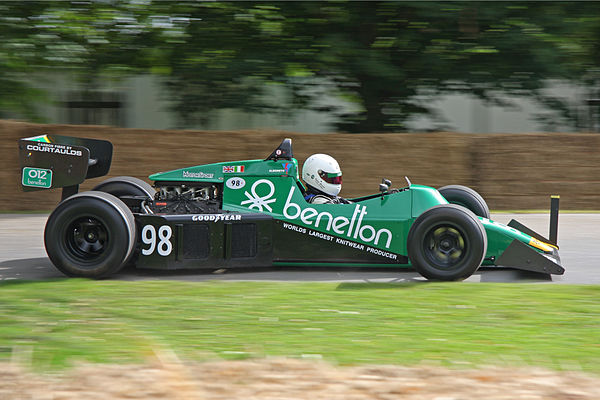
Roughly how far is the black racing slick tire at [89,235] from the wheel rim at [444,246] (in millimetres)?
2748

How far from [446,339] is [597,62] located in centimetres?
1274

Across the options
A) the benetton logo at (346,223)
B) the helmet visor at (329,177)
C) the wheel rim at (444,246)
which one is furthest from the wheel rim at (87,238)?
the wheel rim at (444,246)

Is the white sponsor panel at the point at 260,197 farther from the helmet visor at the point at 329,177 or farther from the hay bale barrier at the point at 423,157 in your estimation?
the hay bale barrier at the point at 423,157

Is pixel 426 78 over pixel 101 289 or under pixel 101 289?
over

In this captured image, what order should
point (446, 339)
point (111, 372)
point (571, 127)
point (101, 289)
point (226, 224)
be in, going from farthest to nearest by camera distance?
point (571, 127) → point (226, 224) → point (101, 289) → point (446, 339) → point (111, 372)

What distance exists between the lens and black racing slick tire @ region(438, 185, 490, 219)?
27.1 ft

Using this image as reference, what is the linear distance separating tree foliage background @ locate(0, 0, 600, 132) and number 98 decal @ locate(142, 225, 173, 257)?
891 centimetres

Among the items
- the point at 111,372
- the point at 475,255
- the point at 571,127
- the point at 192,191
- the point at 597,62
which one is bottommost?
the point at 111,372

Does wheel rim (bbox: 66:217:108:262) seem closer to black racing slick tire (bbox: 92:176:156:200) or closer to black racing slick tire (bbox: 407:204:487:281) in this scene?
black racing slick tire (bbox: 92:176:156:200)

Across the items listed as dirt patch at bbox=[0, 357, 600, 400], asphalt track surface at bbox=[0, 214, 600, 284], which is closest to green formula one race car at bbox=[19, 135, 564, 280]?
asphalt track surface at bbox=[0, 214, 600, 284]

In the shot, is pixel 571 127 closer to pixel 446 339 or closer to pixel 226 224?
pixel 226 224

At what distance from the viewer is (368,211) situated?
719cm

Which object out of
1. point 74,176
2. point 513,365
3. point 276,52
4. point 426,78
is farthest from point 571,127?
point 513,365

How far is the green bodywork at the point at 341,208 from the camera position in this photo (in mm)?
7125
